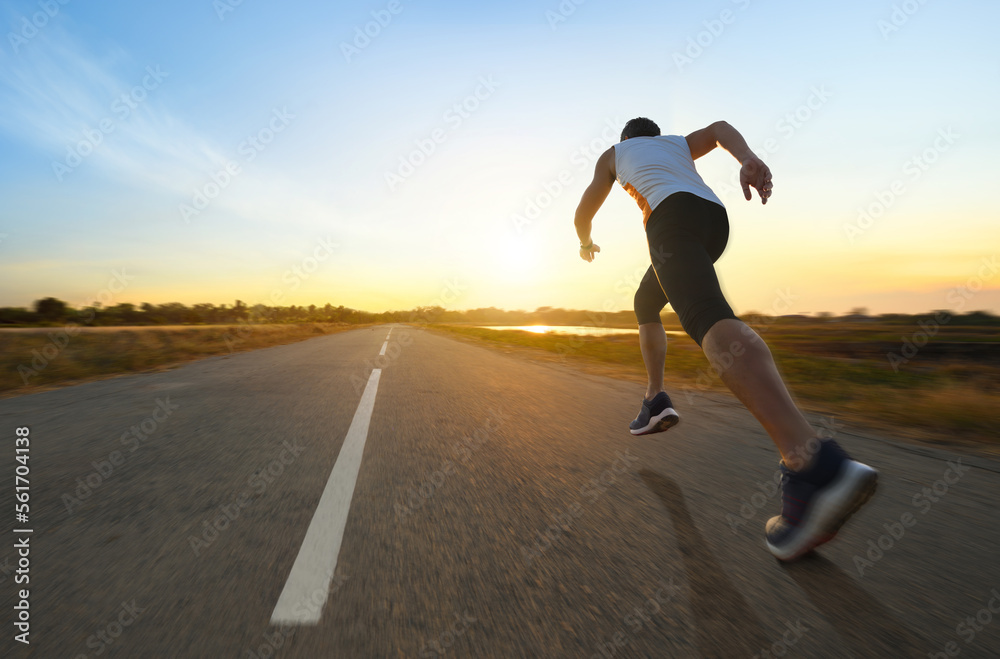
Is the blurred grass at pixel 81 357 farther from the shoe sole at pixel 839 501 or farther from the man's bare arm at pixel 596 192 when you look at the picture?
the shoe sole at pixel 839 501

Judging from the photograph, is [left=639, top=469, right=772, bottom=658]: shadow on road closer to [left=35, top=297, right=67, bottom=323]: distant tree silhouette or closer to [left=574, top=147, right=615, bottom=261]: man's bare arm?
[left=574, top=147, right=615, bottom=261]: man's bare arm

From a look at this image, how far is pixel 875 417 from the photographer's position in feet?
16.2

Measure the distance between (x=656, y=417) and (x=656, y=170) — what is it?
1.54 meters

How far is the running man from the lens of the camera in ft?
5.00

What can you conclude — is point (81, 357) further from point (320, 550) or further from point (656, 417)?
point (656, 417)

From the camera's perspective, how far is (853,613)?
1.39m

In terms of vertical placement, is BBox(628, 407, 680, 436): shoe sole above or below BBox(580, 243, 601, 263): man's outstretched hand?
below

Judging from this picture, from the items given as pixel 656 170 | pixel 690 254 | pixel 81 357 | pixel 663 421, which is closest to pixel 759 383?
pixel 690 254

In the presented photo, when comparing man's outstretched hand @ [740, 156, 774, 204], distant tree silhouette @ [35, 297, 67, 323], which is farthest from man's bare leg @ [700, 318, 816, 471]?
distant tree silhouette @ [35, 297, 67, 323]

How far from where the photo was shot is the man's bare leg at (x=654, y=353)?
119 inches

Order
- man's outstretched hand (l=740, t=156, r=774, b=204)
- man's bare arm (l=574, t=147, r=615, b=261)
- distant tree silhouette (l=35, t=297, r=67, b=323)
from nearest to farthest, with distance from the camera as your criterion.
Result: 1. man's outstretched hand (l=740, t=156, r=774, b=204)
2. man's bare arm (l=574, t=147, r=615, b=261)
3. distant tree silhouette (l=35, t=297, r=67, b=323)

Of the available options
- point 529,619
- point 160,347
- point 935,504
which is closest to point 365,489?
point 529,619

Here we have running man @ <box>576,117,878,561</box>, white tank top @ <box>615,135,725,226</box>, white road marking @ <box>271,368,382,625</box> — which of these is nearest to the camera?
white road marking @ <box>271,368,382,625</box>

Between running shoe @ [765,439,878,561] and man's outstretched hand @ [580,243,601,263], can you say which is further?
man's outstretched hand @ [580,243,601,263]
